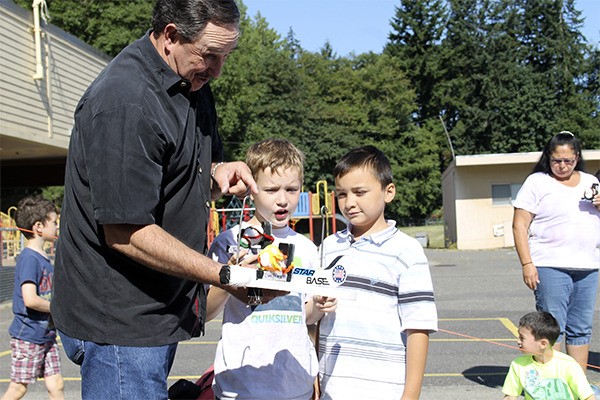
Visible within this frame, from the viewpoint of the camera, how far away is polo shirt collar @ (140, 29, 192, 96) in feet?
7.70

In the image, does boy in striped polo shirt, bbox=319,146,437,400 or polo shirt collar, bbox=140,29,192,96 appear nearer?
polo shirt collar, bbox=140,29,192,96

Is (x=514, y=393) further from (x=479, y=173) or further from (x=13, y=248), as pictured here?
(x=479, y=173)

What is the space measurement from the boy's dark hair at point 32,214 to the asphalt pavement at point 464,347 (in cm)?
177

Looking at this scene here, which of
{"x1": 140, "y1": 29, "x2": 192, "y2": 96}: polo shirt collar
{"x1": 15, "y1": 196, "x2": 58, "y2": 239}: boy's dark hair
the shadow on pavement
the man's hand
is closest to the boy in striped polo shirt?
the man's hand

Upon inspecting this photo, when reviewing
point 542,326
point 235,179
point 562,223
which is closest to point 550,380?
point 542,326

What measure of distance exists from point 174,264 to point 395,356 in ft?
4.36

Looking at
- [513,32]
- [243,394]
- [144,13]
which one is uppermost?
[513,32]

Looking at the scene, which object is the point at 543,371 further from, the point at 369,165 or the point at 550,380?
the point at 369,165

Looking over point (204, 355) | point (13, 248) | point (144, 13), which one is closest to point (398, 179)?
point (144, 13)

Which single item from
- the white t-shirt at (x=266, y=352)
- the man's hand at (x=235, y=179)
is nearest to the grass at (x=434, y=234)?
the white t-shirt at (x=266, y=352)

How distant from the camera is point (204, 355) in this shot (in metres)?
8.16

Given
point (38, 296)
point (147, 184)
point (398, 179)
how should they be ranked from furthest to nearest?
point (398, 179) → point (38, 296) → point (147, 184)

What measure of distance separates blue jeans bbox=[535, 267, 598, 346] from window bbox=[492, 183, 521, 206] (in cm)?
2369

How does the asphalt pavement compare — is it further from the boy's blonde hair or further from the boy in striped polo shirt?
the boy's blonde hair
